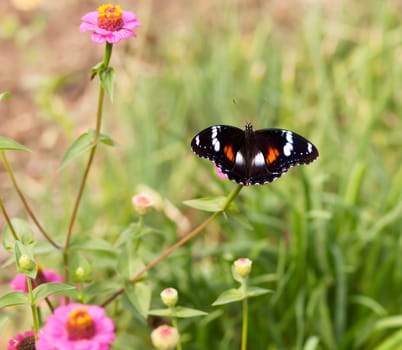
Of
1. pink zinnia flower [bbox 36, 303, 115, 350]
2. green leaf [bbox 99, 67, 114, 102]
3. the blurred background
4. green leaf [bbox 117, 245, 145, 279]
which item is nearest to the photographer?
pink zinnia flower [bbox 36, 303, 115, 350]

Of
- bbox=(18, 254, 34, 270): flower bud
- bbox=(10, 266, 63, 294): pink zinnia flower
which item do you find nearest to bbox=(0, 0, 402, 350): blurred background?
bbox=(10, 266, 63, 294): pink zinnia flower

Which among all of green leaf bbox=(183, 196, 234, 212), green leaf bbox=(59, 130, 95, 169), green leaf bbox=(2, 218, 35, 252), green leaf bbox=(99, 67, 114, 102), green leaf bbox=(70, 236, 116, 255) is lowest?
green leaf bbox=(70, 236, 116, 255)

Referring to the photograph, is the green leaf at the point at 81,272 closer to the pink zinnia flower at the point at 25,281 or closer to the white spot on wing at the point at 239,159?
the pink zinnia flower at the point at 25,281

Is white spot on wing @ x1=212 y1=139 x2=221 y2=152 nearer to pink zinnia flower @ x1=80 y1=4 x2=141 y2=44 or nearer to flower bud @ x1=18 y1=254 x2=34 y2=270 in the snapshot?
pink zinnia flower @ x1=80 y1=4 x2=141 y2=44

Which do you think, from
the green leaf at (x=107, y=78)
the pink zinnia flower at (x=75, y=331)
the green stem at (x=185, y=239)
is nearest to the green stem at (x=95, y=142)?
the green leaf at (x=107, y=78)

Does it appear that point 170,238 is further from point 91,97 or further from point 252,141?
point 91,97

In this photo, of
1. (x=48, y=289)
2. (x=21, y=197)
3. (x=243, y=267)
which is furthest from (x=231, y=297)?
(x=21, y=197)

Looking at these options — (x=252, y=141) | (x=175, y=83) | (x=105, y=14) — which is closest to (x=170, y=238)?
(x=252, y=141)
